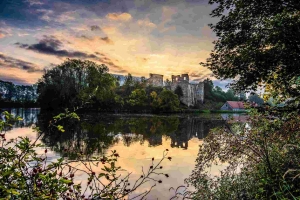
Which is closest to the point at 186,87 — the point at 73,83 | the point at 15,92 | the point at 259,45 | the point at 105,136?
the point at 73,83

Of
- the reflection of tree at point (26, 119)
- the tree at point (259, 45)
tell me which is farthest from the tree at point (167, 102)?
the tree at point (259, 45)

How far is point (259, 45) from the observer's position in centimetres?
986

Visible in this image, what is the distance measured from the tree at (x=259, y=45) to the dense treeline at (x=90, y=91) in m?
48.0

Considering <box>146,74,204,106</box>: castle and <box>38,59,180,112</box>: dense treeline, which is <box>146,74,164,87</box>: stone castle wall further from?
<box>38,59,180,112</box>: dense treeline

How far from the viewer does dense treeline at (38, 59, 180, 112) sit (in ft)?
212

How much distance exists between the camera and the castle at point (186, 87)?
114438 mm

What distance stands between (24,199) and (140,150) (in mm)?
12921

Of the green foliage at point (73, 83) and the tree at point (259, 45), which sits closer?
the tree at point (259, 45)

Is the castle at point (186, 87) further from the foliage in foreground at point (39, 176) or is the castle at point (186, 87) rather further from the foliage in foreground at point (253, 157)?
the foliage in foreground at point (39, 176)

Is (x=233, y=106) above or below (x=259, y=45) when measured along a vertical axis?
below

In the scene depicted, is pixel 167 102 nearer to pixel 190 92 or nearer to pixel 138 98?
pixel 138 98

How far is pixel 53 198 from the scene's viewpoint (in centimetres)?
226

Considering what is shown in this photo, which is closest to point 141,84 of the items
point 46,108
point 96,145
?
point 46,108

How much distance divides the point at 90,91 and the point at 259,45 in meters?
58.6
